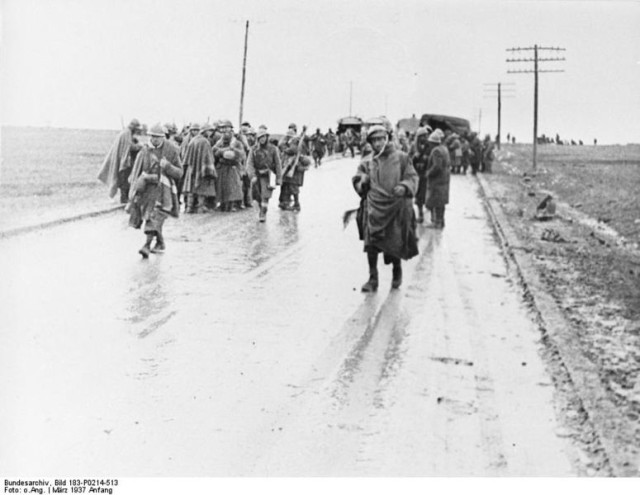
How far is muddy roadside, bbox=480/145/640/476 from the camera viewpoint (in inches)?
215

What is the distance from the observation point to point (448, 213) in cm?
1764

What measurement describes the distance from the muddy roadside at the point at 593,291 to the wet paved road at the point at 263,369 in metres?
0.26

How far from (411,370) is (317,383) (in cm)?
76

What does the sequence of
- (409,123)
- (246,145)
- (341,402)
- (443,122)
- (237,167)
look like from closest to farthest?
(341,402) < (237,167) < (246,145) < (443,122) < (409,123)

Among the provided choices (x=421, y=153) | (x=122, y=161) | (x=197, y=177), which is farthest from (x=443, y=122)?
(x=122, y=161)

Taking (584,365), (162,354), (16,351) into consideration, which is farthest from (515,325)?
(16,351)

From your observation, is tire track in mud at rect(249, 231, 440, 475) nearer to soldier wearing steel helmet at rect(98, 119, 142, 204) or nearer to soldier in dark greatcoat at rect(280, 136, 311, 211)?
soldier wearing steel helmet at rect(98, 119, 142, 204)

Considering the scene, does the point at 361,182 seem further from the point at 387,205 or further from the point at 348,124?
the point at 348,124

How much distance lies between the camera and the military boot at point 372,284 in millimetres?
9188

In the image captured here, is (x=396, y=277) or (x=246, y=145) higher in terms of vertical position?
(x=246, y=145)

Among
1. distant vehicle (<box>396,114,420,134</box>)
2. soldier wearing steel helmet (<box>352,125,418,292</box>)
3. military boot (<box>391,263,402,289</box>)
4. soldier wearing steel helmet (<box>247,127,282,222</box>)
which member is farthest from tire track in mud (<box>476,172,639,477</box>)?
distant vehicle (<box>396,114,420,134</box>)

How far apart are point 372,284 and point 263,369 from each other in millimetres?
3141

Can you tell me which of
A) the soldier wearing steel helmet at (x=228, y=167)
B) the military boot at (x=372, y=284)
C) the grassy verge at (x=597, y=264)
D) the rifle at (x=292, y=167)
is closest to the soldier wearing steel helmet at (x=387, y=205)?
the military boot at (x=372, y=284)

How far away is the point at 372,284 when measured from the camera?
9.25m
